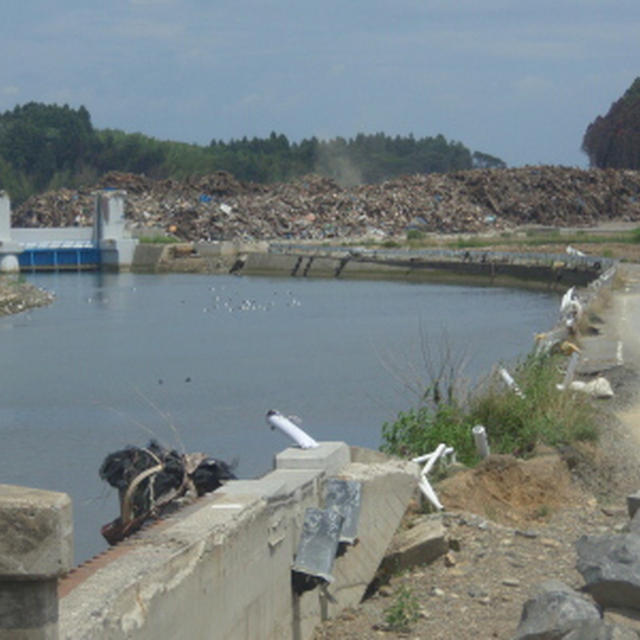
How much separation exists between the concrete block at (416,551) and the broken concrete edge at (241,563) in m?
0.09

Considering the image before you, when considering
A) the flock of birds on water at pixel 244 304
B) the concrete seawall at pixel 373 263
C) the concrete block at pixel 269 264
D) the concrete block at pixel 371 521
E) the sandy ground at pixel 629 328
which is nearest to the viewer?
the concrete block at pixel 371 521

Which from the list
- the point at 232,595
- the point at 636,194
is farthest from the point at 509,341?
the point at 636,194

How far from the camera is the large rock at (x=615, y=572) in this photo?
621cm

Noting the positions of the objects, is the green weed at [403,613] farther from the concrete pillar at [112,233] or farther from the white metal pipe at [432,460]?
the concrete pillar at [112,233]

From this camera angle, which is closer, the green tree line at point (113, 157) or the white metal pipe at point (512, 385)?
the white metal pipe at point (512, 385)

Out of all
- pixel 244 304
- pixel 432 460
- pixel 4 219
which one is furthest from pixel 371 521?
pixel 4 219

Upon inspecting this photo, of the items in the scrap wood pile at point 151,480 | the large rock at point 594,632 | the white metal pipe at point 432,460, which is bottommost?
the white metal pipe at point 432,460

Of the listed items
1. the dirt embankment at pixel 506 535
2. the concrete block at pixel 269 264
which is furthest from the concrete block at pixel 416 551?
the concrete block at pixel 269 264

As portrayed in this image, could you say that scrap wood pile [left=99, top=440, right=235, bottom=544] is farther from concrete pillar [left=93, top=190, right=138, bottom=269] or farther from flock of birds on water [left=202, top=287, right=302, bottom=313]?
concrete pillar [left=93, top=190, right=138, bottom=269]

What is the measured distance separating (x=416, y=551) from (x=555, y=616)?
2.27 meters

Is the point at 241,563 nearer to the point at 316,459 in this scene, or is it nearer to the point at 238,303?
the point at 316,459

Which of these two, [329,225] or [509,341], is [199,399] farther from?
[329,225]

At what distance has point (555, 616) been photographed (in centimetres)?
551

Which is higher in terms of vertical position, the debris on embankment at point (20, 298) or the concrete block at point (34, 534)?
the concrete block at point (34, 534)
